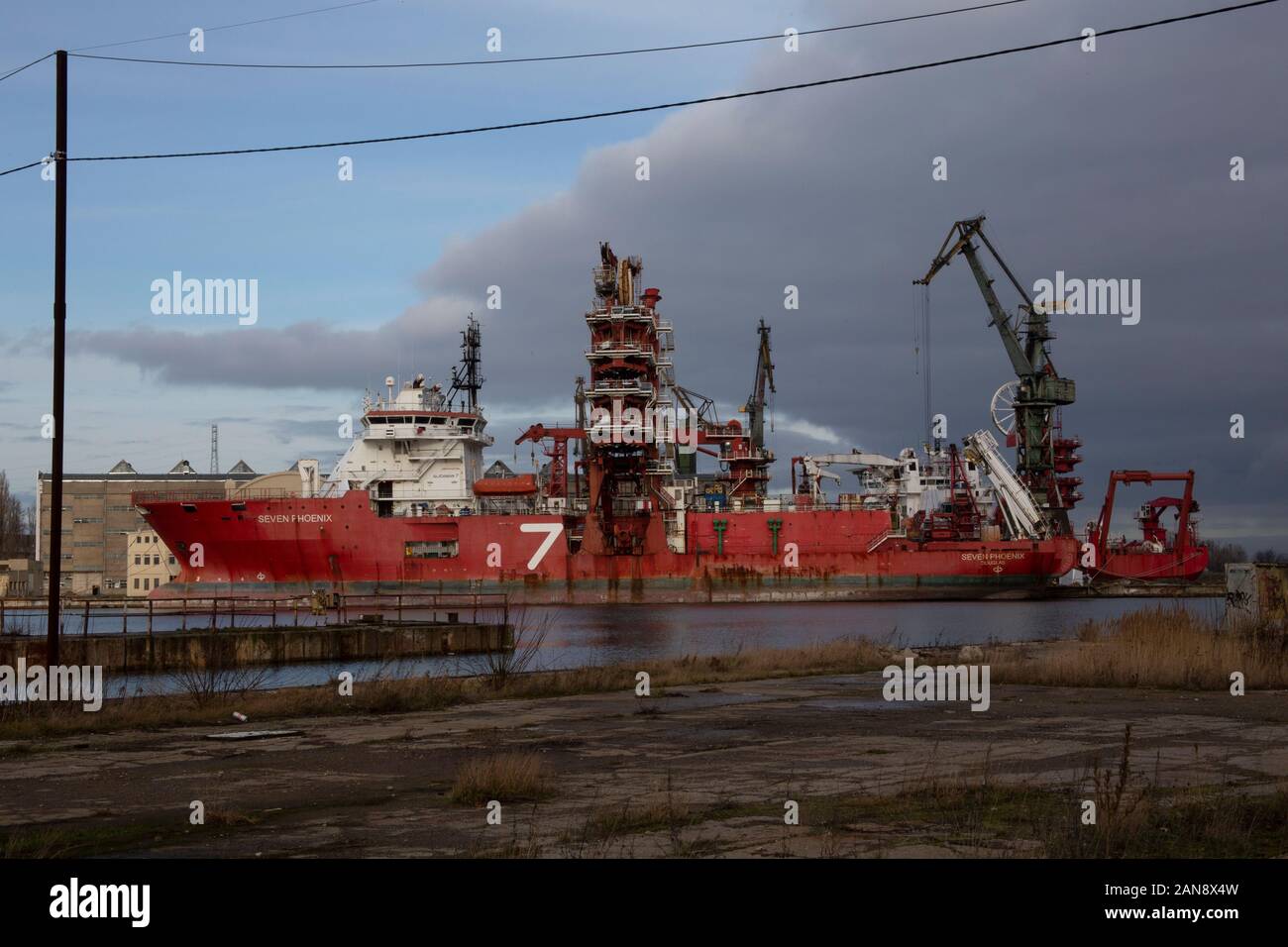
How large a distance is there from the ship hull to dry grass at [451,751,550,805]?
169 ft

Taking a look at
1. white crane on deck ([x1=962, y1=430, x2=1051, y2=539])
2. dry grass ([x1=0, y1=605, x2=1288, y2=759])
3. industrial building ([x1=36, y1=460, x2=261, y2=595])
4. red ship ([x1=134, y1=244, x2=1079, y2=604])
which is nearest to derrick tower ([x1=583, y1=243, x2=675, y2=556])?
red ship ([x1=134, y1=244, x2=1079, y2=604])

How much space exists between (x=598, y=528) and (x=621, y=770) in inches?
2081

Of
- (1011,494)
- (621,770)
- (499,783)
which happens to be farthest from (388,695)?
(1011,494)

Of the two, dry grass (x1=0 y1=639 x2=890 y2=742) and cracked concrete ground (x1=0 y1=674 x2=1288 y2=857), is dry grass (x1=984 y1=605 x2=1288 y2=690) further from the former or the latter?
dry grass (x1=0 y1=639 x2=890 y2=742)

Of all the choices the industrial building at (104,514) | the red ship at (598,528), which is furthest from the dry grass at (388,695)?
the industrial building at (104,514)

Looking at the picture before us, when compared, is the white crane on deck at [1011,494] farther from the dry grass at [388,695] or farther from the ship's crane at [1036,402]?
the dry grass at [388,695]

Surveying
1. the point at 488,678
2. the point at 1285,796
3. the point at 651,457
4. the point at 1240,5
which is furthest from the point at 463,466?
the point at 1285,796

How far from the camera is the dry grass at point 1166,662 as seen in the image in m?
18.2

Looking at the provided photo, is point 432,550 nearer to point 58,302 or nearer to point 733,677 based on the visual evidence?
point 733,677

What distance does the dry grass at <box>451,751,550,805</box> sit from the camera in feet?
30.4

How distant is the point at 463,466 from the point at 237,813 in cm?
5763

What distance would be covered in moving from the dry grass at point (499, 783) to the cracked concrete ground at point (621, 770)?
0.62ft
